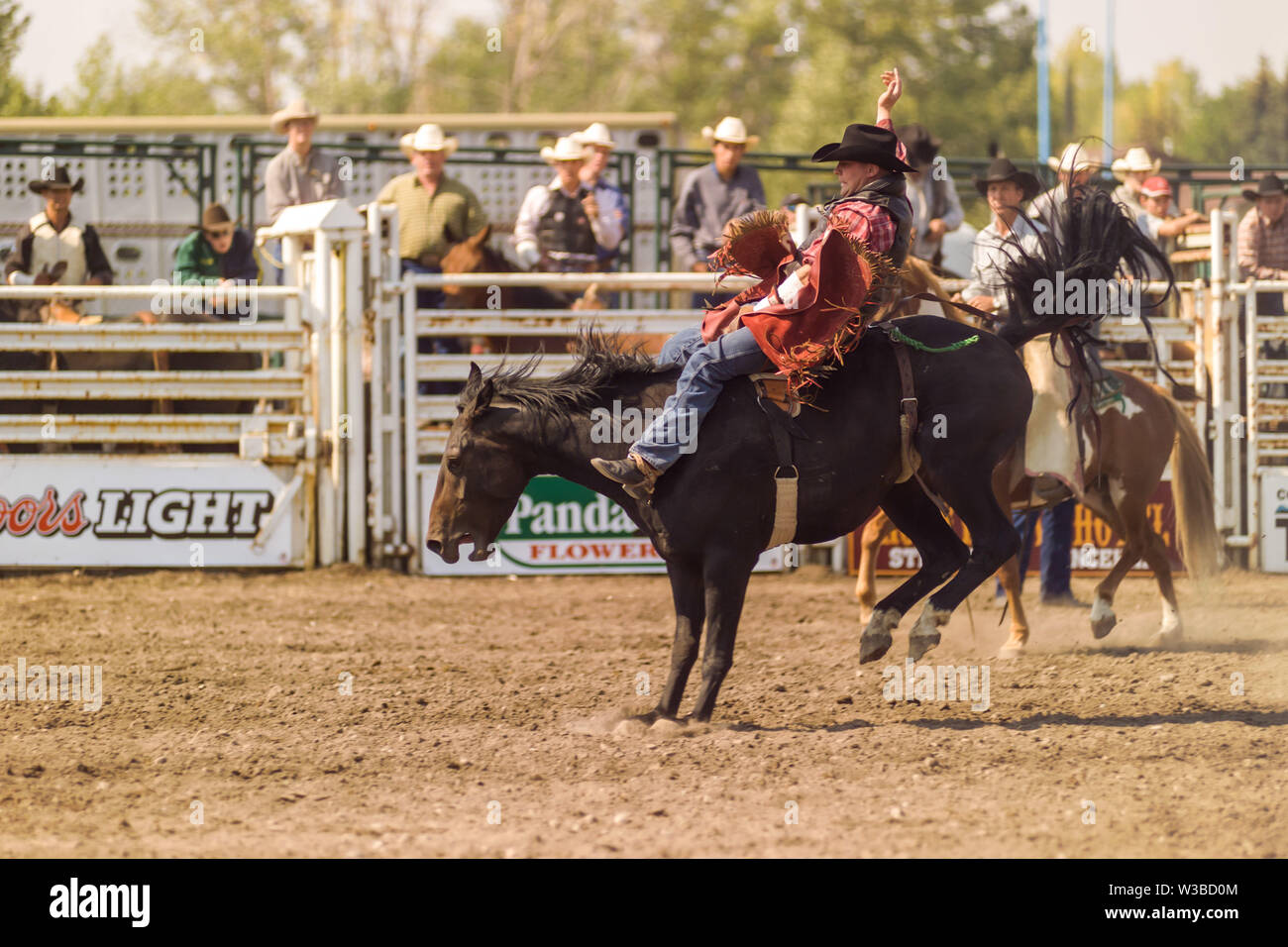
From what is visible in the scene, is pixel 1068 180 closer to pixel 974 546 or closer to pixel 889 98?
pixel 889 98

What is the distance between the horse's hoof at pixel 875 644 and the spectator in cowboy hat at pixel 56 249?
23.6 ft

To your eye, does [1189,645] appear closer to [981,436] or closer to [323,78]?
[981,436]

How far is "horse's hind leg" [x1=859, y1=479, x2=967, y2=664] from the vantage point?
5961 mm

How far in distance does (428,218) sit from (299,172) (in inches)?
41.5

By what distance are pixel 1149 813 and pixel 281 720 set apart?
10.9ft

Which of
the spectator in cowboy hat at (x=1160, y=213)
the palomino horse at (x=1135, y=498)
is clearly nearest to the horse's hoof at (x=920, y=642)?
the palomino horse at (x=1135, y=498)

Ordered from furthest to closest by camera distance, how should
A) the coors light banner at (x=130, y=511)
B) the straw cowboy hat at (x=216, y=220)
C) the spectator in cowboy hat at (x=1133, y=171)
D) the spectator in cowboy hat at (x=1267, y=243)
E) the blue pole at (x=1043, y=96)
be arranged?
the blue pole at (x=1043, y=96)
the spectator in cowboy hat at (x=1133, y=171)
the spectator in cowboy hat at (x=1267, y=243)
the straw cowboy hat at (x=216, y=220)
the coors light banner at (x=130, y=511)

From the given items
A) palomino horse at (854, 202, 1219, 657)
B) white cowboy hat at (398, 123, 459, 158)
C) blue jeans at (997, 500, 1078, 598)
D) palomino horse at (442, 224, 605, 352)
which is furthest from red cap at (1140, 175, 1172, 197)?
white cowboy hat at (398, 123, 459, 158)

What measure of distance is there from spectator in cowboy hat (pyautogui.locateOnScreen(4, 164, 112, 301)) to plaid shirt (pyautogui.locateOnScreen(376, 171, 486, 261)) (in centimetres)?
208

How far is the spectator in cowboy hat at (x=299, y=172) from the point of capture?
1135 cm

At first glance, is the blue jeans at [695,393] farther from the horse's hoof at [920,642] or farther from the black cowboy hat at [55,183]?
the black cowboy hat at [55,183]

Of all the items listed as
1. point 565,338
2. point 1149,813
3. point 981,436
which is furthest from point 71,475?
point 1149,813

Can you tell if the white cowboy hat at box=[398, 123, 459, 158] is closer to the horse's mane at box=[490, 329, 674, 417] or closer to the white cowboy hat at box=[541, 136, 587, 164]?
the white cowboy hat at box=[541, 136, 587, 164]

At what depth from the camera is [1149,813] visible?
15.5 feet
